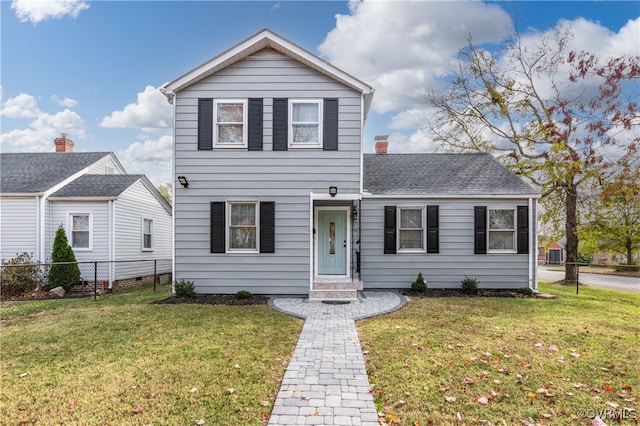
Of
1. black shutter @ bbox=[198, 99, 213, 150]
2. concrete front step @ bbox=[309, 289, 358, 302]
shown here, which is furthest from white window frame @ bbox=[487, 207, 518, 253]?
black shutter @ bbox=[198, 99, 213, 150]

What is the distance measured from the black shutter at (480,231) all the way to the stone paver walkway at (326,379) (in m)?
4.89

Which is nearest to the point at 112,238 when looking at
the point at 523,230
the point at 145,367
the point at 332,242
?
the point at 332,242

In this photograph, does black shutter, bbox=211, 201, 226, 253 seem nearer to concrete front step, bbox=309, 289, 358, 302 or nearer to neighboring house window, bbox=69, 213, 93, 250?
concrete front step, bbox=309, 289, 358, 302

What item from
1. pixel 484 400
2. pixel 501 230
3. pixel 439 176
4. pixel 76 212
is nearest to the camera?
pixel 484 400

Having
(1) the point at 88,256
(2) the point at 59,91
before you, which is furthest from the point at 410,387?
(2) the point at 59,91

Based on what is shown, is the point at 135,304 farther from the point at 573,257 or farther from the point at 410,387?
the point at 573,257

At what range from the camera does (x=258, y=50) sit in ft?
31.6

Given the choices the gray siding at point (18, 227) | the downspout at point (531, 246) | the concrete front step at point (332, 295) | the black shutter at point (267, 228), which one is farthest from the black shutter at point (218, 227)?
the downspout at point (531, 246)

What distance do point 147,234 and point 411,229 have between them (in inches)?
476

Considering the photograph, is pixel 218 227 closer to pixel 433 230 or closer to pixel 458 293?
pixel 433 230

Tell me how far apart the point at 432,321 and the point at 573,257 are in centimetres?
1301

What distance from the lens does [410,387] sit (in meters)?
3.96

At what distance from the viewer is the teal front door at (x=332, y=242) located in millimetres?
10469

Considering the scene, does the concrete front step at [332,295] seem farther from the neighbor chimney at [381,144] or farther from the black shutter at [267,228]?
the neighbor chimney at [381,144]
